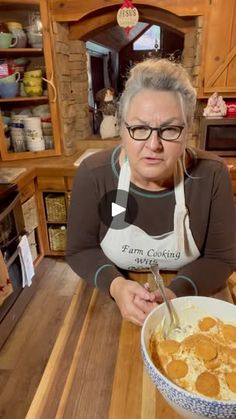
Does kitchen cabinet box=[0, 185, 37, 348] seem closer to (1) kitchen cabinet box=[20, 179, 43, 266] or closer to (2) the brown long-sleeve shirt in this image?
(1) kitchen cabinet box=[20, 179, 43, 266]

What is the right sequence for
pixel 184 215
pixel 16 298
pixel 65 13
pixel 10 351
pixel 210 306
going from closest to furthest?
pixel 210 306 < pixel 184 215 < pixel 10 351 < pixel 16 298 < pixel 65 13

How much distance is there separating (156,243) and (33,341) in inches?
47.4

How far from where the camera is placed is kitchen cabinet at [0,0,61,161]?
192cm

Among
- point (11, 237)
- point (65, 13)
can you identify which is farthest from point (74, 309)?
point (65, 13)

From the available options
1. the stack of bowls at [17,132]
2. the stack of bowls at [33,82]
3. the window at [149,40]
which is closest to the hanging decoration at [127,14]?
the stack of bowls at [33,82]

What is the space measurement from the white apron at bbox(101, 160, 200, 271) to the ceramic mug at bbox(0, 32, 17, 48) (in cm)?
156

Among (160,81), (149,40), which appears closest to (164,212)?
(160,81)

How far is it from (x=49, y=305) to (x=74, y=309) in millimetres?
1349

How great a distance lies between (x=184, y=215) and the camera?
34.4 inches

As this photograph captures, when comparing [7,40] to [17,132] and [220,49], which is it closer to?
[17,132]

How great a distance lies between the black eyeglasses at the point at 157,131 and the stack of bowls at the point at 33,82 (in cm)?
158

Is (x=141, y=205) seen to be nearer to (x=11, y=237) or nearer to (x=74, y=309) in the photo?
(x=74, y=309)

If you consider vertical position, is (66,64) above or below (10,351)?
above

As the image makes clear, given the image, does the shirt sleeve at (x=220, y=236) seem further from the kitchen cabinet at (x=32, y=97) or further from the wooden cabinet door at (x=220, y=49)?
the kitchen cabinet at (x=32, y=97)
